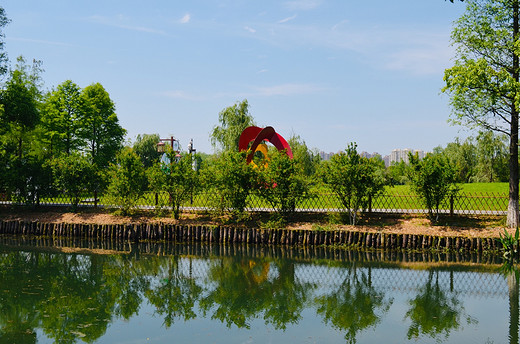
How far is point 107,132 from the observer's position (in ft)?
143

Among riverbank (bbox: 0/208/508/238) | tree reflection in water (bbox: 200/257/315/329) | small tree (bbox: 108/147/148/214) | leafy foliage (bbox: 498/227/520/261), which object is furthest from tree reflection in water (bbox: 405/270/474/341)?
small tree (bbox: 108/147/148/214)

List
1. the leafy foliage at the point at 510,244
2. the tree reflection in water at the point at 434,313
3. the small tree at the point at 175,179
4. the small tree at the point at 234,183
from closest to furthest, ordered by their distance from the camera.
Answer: the tree reflection in water at the point at 434,313 < the leafy foliage at the point at 510,244 < the small tree at the point at 234,183 < the small tree at the point at 175,179

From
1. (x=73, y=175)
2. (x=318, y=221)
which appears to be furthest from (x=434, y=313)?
(x=73, y=175)

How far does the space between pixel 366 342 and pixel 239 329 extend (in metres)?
2.98

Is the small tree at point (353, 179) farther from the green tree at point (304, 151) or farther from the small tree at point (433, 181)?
the green tree at point (304, 151)

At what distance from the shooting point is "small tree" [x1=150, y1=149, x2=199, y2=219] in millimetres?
24328

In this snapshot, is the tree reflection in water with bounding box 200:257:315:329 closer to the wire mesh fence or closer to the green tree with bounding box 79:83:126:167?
the wire mesh fence

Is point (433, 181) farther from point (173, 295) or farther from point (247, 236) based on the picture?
point (173, 295)

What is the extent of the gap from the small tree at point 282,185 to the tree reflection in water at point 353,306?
772 cm

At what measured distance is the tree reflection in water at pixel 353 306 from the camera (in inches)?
439

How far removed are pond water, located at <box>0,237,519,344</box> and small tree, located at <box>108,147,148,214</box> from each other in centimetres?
503

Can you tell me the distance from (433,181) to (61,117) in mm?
A: 30335

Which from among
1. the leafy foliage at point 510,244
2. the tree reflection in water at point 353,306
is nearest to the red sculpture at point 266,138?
the leafy foliage at point 510,244

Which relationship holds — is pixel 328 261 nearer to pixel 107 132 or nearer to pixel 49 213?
pixel 49 213
